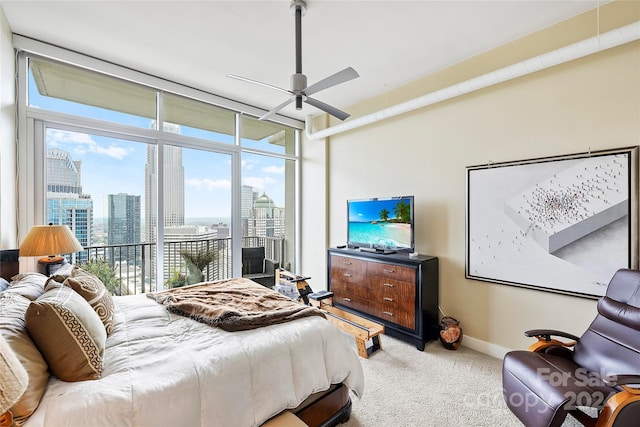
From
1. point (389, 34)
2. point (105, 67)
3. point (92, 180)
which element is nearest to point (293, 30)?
point (389, 34)

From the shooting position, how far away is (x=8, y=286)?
174cm

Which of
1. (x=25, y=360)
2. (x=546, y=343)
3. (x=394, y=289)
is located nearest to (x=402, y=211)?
(x=394, y=289)

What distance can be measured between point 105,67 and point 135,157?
967mm

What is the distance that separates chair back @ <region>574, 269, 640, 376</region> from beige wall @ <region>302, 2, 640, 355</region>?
1.50 ft

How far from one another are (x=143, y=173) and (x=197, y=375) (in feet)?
9.59

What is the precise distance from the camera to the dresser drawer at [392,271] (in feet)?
9.76

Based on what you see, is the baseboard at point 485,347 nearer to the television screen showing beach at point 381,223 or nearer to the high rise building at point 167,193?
the television screen showing beach at point 381,223

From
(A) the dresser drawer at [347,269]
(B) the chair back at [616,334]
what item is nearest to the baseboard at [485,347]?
(B) the chair back at [616,334]

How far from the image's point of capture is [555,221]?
2.42 metres

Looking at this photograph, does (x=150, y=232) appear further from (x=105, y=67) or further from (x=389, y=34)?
(x=389, y=34)

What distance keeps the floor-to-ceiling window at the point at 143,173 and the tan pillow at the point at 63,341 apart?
7.24 ft

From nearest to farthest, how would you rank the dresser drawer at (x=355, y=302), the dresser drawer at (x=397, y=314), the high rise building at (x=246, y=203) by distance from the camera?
1. the dresser drawer at (x=397, y=314)
2. the dresser drawer at (x=355, y=302)
3. the high rise building at (x=246, y=203)

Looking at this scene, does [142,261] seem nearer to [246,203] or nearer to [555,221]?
[246,203]

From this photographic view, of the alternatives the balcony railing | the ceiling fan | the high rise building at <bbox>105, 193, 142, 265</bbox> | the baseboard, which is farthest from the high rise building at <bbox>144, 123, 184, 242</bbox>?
the baseboard
